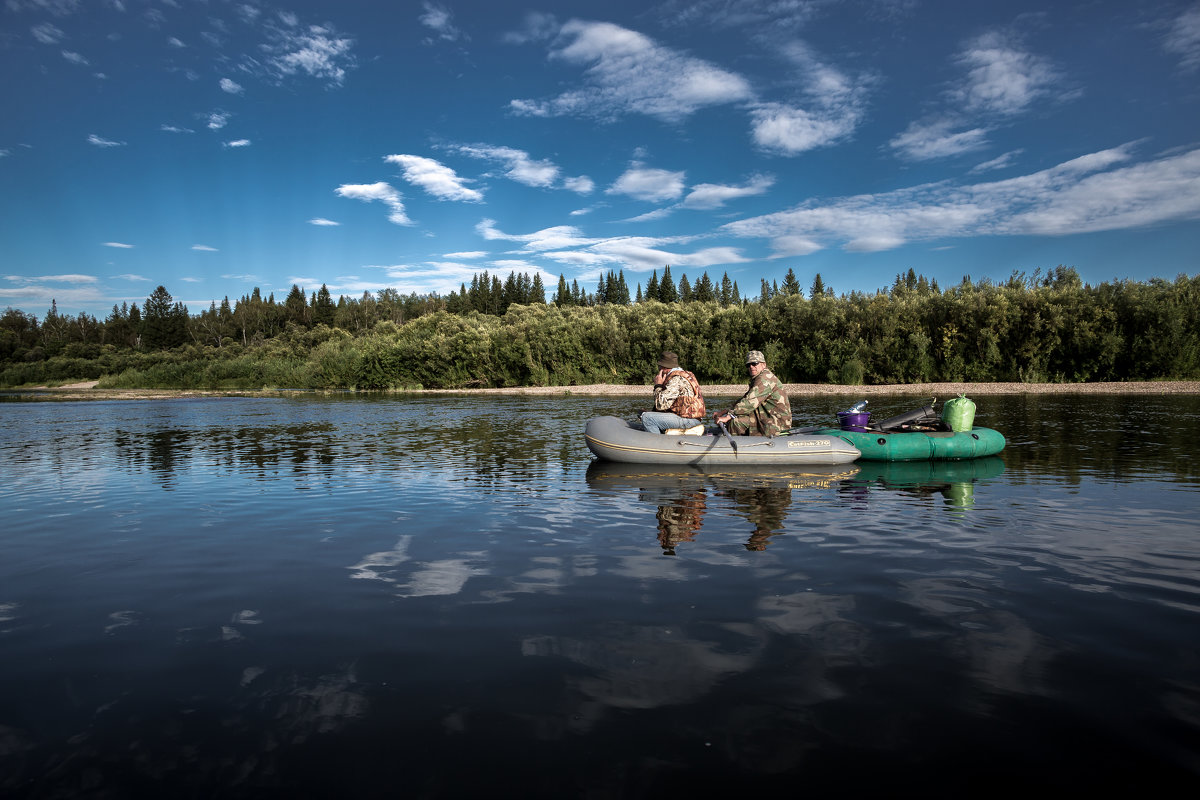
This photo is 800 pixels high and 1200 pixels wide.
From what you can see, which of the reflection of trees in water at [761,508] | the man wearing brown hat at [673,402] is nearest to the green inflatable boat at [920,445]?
the man wearing brown hat at [673,402]

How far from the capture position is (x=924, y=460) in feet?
47.3

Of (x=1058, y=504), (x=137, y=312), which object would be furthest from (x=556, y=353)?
(x=137, y=312)

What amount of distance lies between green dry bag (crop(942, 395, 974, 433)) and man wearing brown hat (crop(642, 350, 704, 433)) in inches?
209

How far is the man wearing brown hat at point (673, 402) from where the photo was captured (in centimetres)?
1425

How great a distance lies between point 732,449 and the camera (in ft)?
43.9

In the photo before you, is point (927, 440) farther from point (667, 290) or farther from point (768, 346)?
point (667, 290)

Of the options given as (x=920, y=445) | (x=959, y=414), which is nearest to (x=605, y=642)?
(x=920, y=445)

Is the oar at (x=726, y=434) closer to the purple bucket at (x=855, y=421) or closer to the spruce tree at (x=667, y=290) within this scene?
the purple bucket at (x=855, y=421)

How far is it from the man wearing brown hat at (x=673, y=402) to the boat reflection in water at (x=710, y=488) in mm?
979

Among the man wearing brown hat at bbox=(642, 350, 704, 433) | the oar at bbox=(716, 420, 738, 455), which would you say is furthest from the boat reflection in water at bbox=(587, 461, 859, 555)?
the man wearing brown hat at bbox=(642, 350, 704, 433)

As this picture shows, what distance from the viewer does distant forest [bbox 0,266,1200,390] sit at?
40562mm

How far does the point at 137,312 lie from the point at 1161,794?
167 meters

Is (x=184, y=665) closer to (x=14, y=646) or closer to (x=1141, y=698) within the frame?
(x=14, y=646)

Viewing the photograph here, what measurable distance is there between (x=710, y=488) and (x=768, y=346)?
138ft
